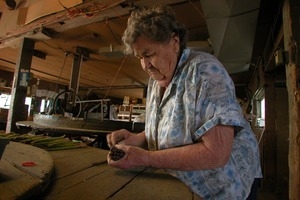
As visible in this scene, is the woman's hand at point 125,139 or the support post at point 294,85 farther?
the support post at point 294,85

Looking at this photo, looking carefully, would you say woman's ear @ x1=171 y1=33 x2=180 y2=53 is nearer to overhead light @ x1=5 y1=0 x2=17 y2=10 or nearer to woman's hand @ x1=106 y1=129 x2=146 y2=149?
woman's hand @ x1=106 y1=129 x2=146 y2=149

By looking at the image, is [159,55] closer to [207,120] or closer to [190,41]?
[207,120]

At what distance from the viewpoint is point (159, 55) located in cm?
93

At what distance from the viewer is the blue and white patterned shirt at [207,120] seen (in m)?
0.74

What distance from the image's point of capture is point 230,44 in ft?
8.29

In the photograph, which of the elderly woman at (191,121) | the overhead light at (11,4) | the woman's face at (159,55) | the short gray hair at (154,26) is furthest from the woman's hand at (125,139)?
the overhead light at (11,4)

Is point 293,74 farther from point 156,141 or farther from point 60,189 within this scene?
point 60,189

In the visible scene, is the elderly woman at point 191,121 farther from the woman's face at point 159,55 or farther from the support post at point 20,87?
the support post at point 20,87

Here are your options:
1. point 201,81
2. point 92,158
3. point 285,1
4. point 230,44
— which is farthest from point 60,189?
point 230,44

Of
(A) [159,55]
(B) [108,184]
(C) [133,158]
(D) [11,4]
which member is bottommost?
(B) [108,184]

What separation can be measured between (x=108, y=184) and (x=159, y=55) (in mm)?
577

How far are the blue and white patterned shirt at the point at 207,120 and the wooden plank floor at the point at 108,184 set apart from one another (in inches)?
4.0

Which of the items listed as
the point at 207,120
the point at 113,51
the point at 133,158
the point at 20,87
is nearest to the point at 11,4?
the point at 20,87

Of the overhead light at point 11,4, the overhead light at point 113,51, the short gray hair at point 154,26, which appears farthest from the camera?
the overhead light at point 11,4
